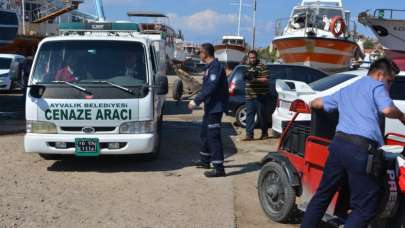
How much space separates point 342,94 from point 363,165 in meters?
0.65

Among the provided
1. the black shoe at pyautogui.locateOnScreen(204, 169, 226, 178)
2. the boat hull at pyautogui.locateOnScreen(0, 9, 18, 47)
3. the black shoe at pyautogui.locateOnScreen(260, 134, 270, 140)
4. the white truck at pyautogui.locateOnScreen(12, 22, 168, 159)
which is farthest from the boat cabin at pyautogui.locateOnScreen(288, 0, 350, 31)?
the black shoe at pyautogui.locateOnScreen(204, 169, 226, 178)

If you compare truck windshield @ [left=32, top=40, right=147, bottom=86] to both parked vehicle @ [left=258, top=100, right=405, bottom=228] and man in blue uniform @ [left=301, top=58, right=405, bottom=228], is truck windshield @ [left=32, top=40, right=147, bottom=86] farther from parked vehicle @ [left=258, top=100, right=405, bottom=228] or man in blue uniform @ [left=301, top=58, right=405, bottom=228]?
man in blue uniform @ [left=301, top=58, right=405, bottom=228]

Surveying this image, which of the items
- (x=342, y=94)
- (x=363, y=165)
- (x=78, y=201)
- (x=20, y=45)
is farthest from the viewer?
(x=20, y=45)

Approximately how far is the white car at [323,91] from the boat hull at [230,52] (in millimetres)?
32149

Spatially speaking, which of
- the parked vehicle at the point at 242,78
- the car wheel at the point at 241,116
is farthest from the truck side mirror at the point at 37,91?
the car wheel at the point at 241,116

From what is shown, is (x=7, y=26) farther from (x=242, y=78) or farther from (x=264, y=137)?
(x=264, y=137)

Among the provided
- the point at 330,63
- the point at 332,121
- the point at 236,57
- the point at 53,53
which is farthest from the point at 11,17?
the point at 236,57

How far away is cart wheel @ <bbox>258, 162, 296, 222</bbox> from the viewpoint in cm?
557

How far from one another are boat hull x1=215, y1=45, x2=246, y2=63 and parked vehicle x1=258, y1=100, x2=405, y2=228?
36974 mm

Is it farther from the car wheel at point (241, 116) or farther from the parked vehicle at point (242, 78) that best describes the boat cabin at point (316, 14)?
the car wheel at point (241, 116)

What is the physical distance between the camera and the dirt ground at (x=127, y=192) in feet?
19.4

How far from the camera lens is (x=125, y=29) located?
989 centimetres

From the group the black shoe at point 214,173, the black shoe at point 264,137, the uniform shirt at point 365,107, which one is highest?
the uniform shirt at point 365,107

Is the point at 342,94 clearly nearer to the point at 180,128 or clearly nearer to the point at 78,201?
the point at 78,201
